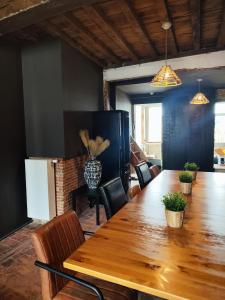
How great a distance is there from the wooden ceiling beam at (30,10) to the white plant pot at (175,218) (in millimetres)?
1763

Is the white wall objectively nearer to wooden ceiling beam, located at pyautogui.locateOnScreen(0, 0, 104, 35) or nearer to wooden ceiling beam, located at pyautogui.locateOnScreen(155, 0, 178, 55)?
wooden ceiling beam, located at pyautogui.locateOnScreen(155, 0, 178, 55)

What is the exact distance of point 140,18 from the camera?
2.74m

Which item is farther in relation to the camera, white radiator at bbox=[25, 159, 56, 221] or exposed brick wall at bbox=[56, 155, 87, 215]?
exposed brick wall at bbox=[56, 155, 87, 215]

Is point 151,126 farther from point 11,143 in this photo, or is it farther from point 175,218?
point 175,218

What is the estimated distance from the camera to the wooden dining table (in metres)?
0.93

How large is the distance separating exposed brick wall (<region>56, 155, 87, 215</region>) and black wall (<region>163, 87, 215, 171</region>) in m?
4.24

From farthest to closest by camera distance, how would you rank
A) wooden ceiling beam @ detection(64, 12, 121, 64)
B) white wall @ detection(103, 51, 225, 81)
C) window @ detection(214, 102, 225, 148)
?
window @ detection(214, 102, 225, 148) → white wall @ detection(103, 51, 225, 81) → wooden ceiling beam @ detection(64, 12, 121, 64)

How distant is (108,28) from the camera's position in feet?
9.70

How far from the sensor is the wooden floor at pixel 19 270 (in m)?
1.91

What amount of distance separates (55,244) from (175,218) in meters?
0.80

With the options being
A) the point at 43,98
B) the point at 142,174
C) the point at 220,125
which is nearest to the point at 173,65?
the point at 142,174

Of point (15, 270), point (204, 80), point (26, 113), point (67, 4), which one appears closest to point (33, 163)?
point (26, 113)

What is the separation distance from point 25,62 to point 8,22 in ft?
4.28

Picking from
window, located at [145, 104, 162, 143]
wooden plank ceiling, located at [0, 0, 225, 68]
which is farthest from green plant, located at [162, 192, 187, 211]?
window, located at [145, 104, 162, 143]
